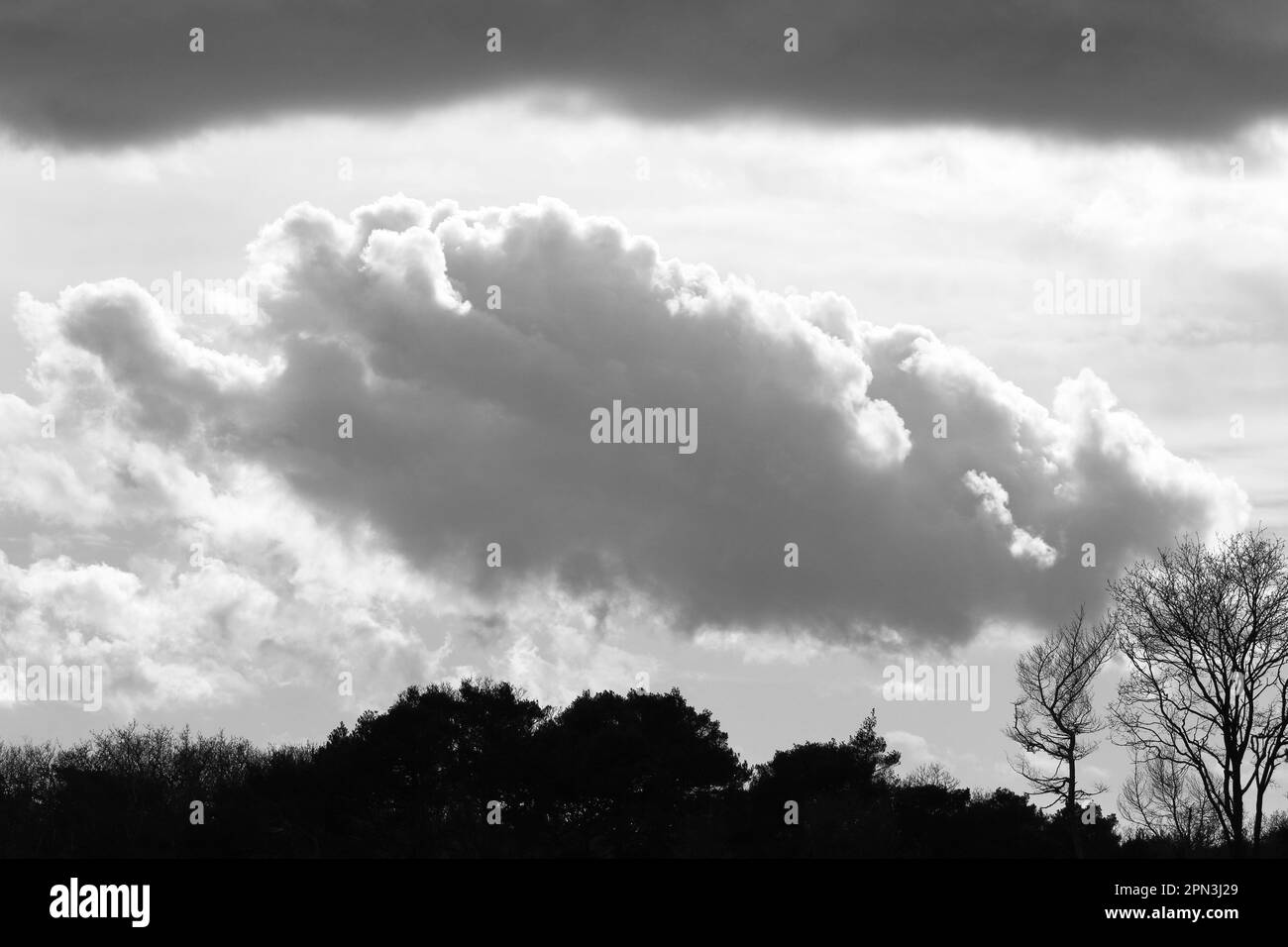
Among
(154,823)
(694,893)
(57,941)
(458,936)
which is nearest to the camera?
(57,941)

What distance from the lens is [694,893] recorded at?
42.3 m

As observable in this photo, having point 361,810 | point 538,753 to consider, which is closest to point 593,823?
point 538,753

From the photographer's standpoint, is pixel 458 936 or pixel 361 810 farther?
pixel 361 810

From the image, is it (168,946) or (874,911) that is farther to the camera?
(874,911)

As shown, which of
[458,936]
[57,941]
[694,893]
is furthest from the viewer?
[694,893]

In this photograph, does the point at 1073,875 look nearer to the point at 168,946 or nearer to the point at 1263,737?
the point at 168,946

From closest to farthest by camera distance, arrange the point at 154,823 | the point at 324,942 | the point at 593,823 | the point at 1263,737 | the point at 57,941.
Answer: the point at 57,941 < the point at 324,942 < the point at 1263,737 < the point at 593,823 < the point at 154,823

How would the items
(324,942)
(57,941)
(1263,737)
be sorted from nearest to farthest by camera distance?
(57,941)
(324,942)
(1263,737)

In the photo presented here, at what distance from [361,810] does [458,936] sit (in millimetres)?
54807

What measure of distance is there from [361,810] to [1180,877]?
60102 mm

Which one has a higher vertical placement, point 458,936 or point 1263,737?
point 1263,737

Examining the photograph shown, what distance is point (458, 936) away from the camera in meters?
37.7

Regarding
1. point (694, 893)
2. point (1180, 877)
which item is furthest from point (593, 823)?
point (1180, 877)

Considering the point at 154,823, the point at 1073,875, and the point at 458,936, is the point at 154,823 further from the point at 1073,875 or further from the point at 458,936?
the point at 1073,875
